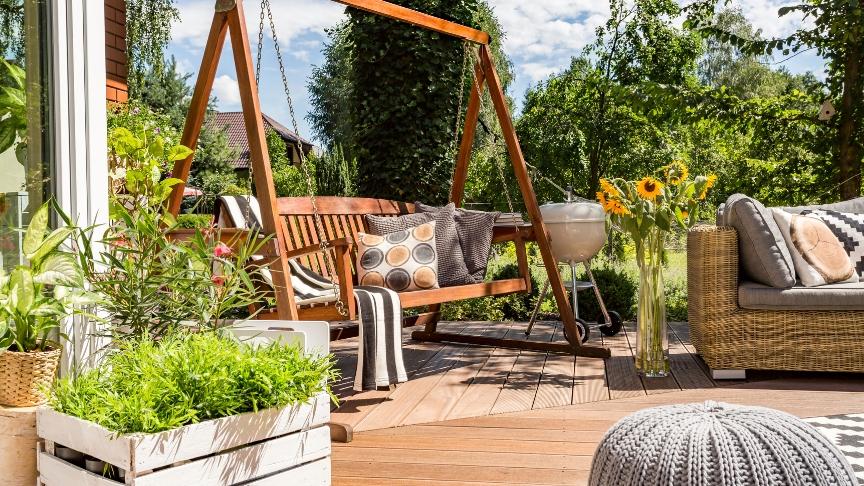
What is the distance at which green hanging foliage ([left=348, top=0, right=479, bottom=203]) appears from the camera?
6.68m

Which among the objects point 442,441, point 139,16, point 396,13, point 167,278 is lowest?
point 442,441

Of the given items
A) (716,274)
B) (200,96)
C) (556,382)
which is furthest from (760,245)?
(200,96)

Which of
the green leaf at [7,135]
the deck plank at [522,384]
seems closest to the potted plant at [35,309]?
the green leaf at [7,135]

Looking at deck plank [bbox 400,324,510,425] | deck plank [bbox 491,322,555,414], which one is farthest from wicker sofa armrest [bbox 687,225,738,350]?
deck plank [bbox 400,324,510,425]

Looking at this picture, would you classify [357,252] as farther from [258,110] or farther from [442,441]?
[442,441]

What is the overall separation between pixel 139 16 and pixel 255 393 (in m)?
6.08

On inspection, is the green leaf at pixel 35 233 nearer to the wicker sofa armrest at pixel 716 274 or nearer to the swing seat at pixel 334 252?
the swing seat at pixel 334 252

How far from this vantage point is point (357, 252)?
4.08 m

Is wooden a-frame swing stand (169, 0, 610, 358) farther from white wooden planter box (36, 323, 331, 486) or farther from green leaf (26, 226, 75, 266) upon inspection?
white wooden planter box (36, 323, 331, 486)

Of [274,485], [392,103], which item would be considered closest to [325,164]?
[392,103]

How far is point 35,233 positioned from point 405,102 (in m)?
4.92

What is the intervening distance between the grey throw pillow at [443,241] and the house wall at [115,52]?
87.1 inches

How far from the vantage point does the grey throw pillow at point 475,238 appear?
4.40 meters

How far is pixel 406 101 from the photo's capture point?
6.71 meters
